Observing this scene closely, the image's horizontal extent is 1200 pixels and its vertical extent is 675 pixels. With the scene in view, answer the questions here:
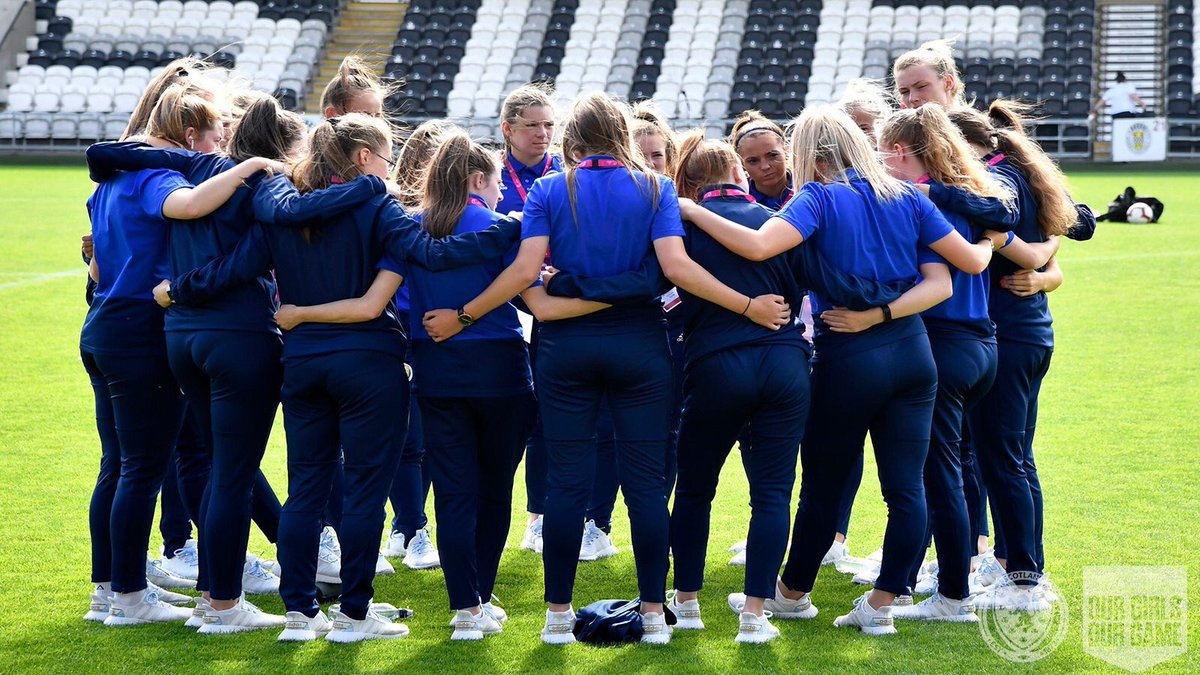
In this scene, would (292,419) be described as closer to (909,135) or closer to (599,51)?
(909,135)

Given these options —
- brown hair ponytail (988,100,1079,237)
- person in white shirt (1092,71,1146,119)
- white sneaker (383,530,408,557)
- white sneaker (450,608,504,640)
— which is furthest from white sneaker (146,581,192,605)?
person in white shirt (1092,71,1146,119)

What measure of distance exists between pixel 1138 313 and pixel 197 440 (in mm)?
8282

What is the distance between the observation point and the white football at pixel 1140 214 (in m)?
15.5

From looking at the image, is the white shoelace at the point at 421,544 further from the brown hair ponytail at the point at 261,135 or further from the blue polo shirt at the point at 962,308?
the blue polo shirt at the point at 962,308

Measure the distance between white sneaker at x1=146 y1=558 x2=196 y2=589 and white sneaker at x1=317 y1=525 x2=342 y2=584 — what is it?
50 centimetres

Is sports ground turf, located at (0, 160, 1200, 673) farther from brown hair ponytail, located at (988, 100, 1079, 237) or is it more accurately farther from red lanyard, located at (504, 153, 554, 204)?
red lanyard, located at (504, 153, 554, 204)

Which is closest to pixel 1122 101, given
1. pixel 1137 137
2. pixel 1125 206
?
pixel 1137 137

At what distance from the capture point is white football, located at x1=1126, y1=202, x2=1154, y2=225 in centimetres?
1554

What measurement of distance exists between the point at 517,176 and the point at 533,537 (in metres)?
1.49

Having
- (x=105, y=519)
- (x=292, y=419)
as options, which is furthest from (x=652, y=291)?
(x=105, y=519)

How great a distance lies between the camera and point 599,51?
86.3 ft

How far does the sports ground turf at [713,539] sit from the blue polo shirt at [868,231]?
3.22 ft

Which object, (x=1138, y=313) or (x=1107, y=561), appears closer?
(x=1107, y=561)

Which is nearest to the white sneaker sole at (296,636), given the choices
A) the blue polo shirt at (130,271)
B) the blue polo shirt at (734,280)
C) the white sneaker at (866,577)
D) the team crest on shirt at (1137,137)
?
the blue polo shirt at (130,271)
